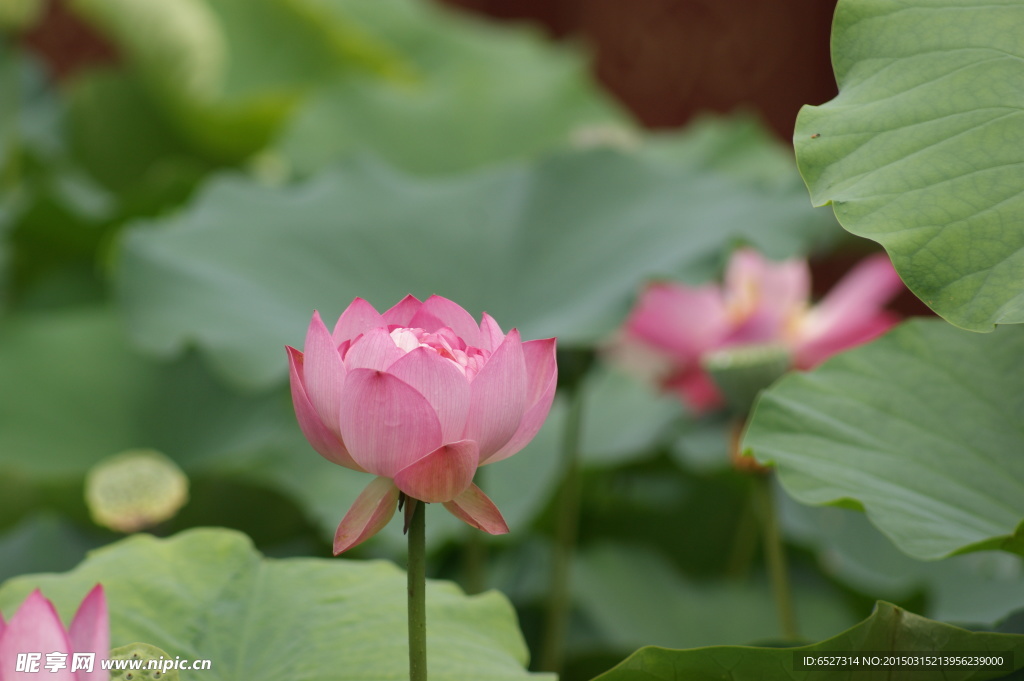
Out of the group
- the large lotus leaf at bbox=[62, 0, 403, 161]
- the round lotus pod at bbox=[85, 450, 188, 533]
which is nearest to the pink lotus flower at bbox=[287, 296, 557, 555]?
the round lotus pod at bbox=[85, 450, 188, 533]

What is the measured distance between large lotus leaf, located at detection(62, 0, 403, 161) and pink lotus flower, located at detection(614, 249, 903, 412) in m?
0.63

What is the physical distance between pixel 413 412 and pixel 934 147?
0.71 feet

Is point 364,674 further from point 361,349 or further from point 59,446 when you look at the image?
point 59,446

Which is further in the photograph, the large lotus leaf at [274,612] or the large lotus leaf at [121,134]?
the large lotus leaf at [121,134]

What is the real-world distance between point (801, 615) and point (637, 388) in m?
0.31

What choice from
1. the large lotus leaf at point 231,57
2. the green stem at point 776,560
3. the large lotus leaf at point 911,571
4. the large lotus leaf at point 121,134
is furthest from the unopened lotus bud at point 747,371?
the large lotus leaf at point 121,134

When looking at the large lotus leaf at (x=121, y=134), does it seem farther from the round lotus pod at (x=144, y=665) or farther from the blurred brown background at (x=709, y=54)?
the blurred brown background at (x=709, y=54)

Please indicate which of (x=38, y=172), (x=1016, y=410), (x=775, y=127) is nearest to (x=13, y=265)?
(x=38, y=172)

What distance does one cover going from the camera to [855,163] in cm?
35

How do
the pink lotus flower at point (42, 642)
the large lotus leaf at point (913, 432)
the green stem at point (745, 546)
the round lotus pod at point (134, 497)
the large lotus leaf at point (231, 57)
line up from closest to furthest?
the pink lotus flower at point (42, 642) < the large lotus leaf at point (913, 432) < the round lotus pod at point (134, 497) < the green stem at point (745, 546) < the large lotus leaf at point (231, 57)

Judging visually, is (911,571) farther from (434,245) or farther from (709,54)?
(709,54)

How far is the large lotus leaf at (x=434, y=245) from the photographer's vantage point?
658 millimetres

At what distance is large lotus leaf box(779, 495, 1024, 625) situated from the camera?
2.15ft

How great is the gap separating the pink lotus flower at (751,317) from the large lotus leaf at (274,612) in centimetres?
38
